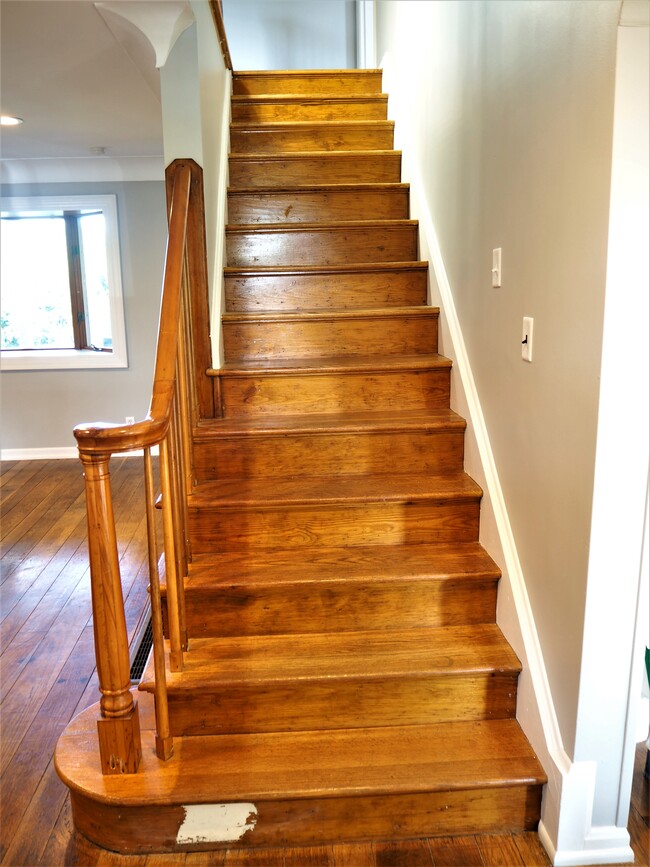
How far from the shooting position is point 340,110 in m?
3.86

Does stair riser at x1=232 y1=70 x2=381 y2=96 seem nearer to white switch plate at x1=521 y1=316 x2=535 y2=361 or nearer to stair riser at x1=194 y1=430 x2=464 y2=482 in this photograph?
stair riser at x1=194 y1=430 x2=464 y2=482

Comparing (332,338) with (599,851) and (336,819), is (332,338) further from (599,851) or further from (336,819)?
(599,851)

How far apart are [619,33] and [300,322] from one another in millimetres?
1680

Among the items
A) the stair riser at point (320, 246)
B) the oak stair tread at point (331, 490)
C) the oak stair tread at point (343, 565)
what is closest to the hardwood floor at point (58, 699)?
the oak stair tread at point (343, 565)

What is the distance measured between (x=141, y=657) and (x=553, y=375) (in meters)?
1.88

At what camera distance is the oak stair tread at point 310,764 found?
1649 millimetres

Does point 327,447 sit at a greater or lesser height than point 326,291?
lesser

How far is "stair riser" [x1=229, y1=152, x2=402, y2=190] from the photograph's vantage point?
3371mm

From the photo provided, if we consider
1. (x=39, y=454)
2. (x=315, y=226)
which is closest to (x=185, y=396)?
(x=315, y=226)

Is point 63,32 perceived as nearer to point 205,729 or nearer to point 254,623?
point 254,623

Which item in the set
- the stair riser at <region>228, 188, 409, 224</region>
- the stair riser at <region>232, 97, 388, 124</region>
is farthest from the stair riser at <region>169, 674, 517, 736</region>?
the stair riser at <region>232, 97, 388, 124</region>

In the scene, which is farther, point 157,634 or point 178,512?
point 178,512

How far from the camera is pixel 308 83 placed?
4.01 meters

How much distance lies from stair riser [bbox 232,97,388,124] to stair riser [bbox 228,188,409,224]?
2.54ft
